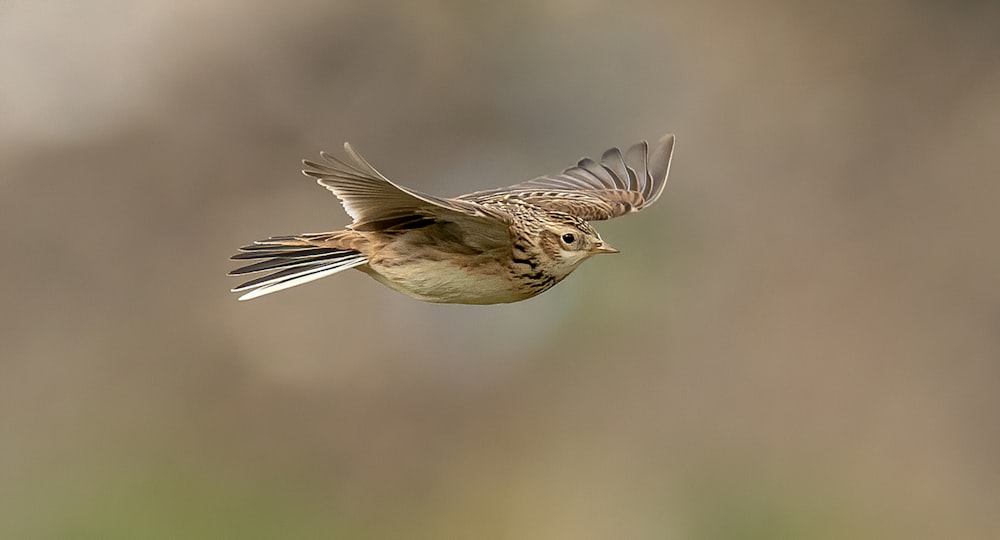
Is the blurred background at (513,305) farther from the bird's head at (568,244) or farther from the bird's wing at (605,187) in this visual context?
the bird's head at (568,244)

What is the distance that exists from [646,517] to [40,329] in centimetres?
462

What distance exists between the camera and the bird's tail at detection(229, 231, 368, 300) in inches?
113

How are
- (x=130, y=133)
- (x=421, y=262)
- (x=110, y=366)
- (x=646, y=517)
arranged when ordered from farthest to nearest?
(x=130, y=133) < (x=110, y=366) < (x=646, y=517) < (x=421, y=262)

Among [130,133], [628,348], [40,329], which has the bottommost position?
[40,329]

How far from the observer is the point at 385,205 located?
3.09 meters

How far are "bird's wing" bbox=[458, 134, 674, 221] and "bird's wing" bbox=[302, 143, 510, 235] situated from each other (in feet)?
2.32

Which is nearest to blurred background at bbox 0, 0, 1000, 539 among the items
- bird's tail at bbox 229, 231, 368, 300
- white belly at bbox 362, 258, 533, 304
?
bird's tail at bbox 229, 231, 368, 300

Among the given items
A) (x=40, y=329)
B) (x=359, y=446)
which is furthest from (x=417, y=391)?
(x=40, y=329)

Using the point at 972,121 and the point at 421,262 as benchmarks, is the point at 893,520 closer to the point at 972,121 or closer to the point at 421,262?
the point at 972,121

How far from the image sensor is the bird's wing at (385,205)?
9.02ft

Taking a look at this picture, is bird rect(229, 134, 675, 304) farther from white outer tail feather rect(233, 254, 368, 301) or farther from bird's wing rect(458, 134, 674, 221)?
bird's wing rect(458, 134, 674, 221)

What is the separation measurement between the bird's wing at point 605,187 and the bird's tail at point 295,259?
710mm

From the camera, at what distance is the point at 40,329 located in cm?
954

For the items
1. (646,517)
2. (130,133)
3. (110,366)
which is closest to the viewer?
(646,517)
